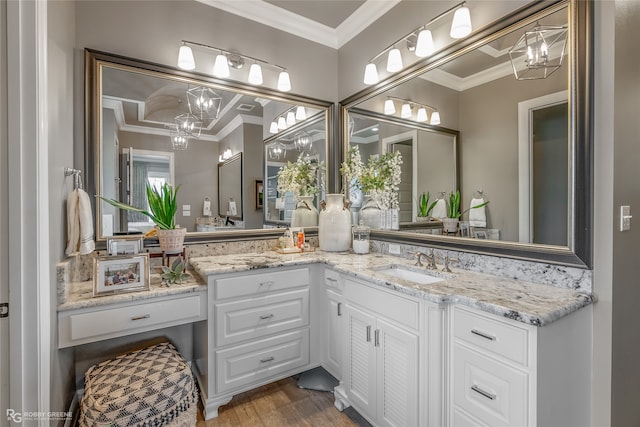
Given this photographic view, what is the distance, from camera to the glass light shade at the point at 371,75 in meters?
2.38

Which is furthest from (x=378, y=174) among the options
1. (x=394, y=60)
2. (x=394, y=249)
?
(x=394, y=60)

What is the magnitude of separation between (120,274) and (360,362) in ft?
4.75

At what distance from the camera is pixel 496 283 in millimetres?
1446

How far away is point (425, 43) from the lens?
194 centimetres

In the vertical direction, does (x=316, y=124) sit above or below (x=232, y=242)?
above

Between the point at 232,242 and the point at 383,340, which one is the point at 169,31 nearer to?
the point at 232,242

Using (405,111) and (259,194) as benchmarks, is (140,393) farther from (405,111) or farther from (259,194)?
(405,111)

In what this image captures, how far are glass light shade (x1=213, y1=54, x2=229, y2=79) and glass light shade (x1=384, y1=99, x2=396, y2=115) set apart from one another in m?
1.27

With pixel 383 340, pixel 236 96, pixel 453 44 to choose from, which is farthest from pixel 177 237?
pixel 453 44

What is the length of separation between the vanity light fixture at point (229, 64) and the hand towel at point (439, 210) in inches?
61.9

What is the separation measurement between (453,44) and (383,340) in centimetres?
182

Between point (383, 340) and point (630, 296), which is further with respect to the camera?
point (383, 340)

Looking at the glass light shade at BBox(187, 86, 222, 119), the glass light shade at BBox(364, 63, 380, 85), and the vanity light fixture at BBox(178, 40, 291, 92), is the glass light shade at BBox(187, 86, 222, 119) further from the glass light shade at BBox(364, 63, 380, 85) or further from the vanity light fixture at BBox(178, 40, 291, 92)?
the glass light shade at BBox(364, 63, 380, 85)

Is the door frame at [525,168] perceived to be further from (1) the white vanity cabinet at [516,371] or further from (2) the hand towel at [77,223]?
(2) the hand towel at [77,223]
